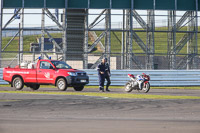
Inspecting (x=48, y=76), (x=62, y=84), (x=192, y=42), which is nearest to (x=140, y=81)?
(x=62, y=84)

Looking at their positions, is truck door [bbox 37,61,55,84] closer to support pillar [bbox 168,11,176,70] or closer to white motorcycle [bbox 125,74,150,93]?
white motorcycle [bbox 125,74,150,93]

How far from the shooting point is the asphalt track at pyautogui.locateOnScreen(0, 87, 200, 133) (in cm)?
911

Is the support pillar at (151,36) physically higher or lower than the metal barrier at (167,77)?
higher

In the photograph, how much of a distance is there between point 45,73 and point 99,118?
13.7 metres

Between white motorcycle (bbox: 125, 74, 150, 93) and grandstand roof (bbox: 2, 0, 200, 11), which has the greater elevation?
grandstand roof (bbox: 2, 0, 200, 11)

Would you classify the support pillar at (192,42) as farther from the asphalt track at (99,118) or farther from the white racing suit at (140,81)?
the asphalt track at (99,118)

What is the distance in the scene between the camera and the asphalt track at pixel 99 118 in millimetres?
9109

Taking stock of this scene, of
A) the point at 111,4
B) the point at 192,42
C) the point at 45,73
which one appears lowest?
the point at 45,73

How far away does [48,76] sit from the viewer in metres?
24.7

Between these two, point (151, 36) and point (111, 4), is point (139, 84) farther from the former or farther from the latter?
point (151, 36)

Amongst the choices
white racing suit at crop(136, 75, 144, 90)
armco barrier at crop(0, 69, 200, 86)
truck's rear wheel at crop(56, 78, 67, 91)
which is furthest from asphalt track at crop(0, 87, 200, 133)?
armco barrier at crop(0, 69, 200, 86)

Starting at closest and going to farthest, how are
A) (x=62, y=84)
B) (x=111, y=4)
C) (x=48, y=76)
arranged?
(x=62, y=84)
(x=48, y=76)
(x=111, y=4)

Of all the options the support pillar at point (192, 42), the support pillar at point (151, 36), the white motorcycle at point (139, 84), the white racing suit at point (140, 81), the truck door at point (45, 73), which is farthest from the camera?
the support pillar at point (192, 42)

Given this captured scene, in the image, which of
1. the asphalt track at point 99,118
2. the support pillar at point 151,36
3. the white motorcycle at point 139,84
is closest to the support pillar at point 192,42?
the support pillar at point 151,36
